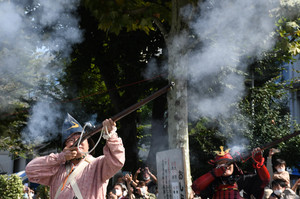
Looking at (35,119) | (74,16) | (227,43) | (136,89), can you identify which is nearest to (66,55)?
(74,16)

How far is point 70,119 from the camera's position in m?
3.84

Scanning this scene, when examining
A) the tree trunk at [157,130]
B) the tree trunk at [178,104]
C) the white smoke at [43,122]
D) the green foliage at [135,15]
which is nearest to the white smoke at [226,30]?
the tree trunk at [178,104]

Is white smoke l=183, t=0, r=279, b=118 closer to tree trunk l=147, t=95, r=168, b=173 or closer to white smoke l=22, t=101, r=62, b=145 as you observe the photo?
tree trunk l=147, t=95, r=168, b=173

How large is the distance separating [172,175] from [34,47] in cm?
532

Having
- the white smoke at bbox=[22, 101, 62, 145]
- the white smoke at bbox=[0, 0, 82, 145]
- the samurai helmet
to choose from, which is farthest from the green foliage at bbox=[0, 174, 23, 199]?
the samurai helmet

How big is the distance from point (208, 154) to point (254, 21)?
21.8 ft

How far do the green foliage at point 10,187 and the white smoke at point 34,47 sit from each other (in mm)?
2152

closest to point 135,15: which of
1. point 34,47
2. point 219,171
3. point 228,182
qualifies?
point 219,171

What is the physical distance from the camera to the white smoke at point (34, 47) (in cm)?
826

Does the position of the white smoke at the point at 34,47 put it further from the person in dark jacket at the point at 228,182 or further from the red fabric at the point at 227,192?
the red fabric at the point at 227,192

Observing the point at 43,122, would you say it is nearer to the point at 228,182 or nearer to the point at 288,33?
the point at 288,33

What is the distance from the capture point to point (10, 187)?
31.5 feet

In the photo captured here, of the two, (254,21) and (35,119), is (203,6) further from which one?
(35,119)

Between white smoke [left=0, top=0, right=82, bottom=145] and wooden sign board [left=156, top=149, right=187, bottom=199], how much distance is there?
4237 mm
